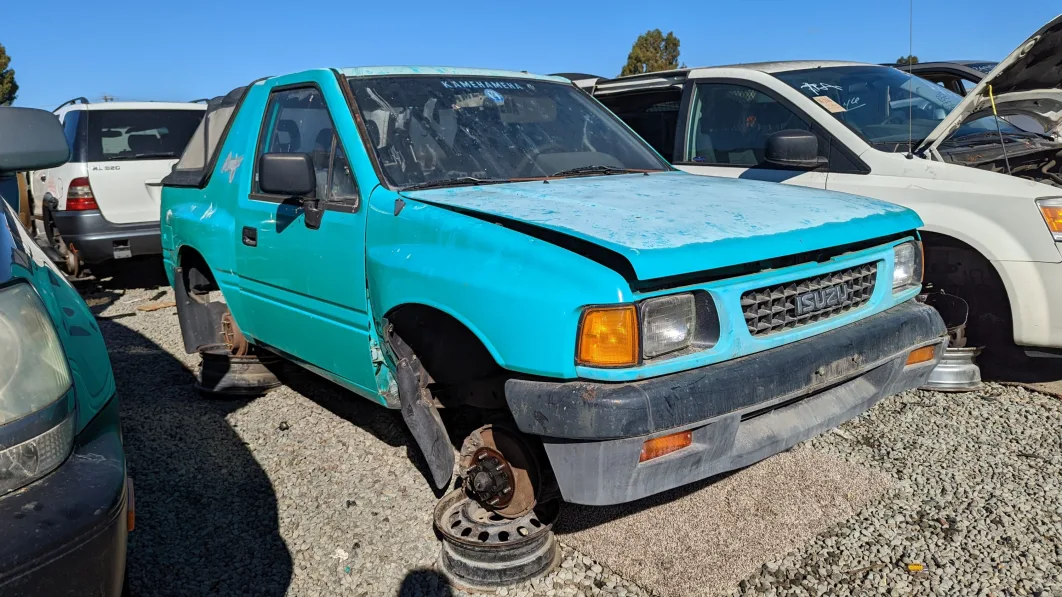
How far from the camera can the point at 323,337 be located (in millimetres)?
3494

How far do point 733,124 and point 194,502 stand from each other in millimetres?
3867

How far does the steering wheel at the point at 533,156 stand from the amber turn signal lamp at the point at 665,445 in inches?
58.6

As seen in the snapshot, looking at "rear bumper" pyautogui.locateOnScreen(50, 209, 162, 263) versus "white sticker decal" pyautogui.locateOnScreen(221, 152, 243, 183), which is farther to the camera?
"rear bumper" pyautogui.locateOnScreen(50, 209, 162, 263)

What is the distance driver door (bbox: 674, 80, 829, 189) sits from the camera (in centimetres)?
488

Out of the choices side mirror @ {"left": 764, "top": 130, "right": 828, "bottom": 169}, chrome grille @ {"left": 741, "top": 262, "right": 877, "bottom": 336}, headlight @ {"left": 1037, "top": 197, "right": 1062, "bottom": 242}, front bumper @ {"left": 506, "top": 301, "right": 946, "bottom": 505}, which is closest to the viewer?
front bumper @ {"left": 506, "top": 301, "right": 946, "bottom": 505}

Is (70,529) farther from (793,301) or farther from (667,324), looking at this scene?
(793,301)

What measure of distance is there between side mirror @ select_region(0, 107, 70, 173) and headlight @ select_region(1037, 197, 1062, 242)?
425 cm

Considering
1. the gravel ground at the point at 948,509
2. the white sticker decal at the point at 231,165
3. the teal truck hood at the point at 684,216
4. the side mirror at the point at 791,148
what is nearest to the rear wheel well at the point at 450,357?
the teal truck hood at the point at 684,216

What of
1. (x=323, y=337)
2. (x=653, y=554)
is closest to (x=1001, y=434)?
(x=653, y=554)

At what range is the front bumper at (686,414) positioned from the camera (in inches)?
91.2

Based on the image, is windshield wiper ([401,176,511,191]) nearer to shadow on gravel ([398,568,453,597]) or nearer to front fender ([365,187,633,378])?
front fender ([365,187,633,378])

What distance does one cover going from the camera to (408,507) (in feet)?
11.1

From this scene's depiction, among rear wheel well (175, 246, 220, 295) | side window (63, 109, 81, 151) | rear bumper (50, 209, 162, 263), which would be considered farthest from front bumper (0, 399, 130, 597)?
side window (63, 109, 81, 151)

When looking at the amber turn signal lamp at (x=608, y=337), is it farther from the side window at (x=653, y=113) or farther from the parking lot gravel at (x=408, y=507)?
the side window at (x=653, y=113)
